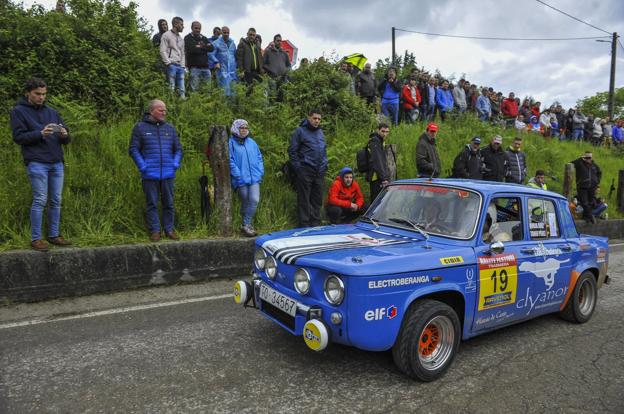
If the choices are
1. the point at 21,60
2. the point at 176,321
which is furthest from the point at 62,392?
the point at 21,60

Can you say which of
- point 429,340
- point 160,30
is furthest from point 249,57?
point 429,340

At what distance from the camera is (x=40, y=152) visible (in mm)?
5520

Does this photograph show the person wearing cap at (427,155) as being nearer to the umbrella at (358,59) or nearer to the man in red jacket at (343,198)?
the man in red jacket at (343,198)

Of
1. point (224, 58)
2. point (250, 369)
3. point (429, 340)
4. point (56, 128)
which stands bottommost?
point (250, 369)

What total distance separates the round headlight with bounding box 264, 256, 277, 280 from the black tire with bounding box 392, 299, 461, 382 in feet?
3.98

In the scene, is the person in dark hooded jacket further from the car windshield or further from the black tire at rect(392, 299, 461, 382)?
the black tire at rect(392, 299, 461, 382)

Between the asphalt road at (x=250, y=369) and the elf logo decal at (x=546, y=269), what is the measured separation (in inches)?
24.3

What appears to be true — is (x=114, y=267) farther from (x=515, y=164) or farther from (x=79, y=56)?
(x=515, y=164)

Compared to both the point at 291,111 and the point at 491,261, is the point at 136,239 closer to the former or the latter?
the point at 491,261

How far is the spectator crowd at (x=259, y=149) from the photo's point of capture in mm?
5648

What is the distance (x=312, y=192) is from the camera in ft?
26.7

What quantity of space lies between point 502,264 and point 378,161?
4621mm

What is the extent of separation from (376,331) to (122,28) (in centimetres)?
945

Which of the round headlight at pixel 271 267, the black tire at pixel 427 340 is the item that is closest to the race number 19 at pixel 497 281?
the black tire at pixel 427 340
